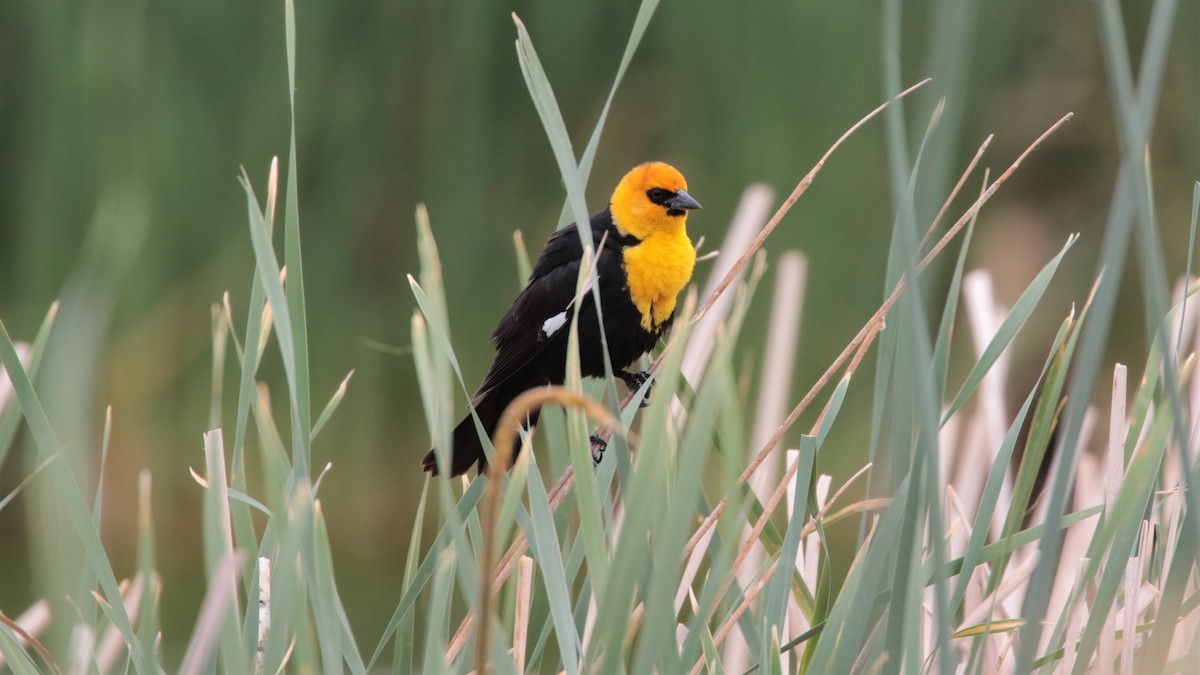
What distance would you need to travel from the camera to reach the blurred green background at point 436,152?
230 cm

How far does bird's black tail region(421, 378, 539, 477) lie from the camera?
1382 mm

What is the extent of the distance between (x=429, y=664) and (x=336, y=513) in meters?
2.02

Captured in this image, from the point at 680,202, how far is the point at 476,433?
446 mm

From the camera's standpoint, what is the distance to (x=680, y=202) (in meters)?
1.70

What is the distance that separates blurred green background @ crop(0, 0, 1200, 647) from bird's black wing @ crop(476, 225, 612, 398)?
0.75m

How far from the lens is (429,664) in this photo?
2.68 ft

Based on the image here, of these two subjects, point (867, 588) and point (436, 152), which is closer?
point (867, 588)

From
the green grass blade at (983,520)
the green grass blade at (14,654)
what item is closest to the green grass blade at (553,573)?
the green grass blade at (983,520)

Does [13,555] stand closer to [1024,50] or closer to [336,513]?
[336,513]

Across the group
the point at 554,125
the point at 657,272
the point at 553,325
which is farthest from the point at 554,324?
the point at 554,125

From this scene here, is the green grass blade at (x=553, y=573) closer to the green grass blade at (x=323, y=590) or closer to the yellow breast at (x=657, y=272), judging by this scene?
the green grass blade at (x=323, y=590)

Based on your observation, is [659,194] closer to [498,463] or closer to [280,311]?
[280,311]

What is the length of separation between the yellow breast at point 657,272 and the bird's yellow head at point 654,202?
18mm

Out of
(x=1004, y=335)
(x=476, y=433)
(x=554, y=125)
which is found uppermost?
(x=554, y=125)
